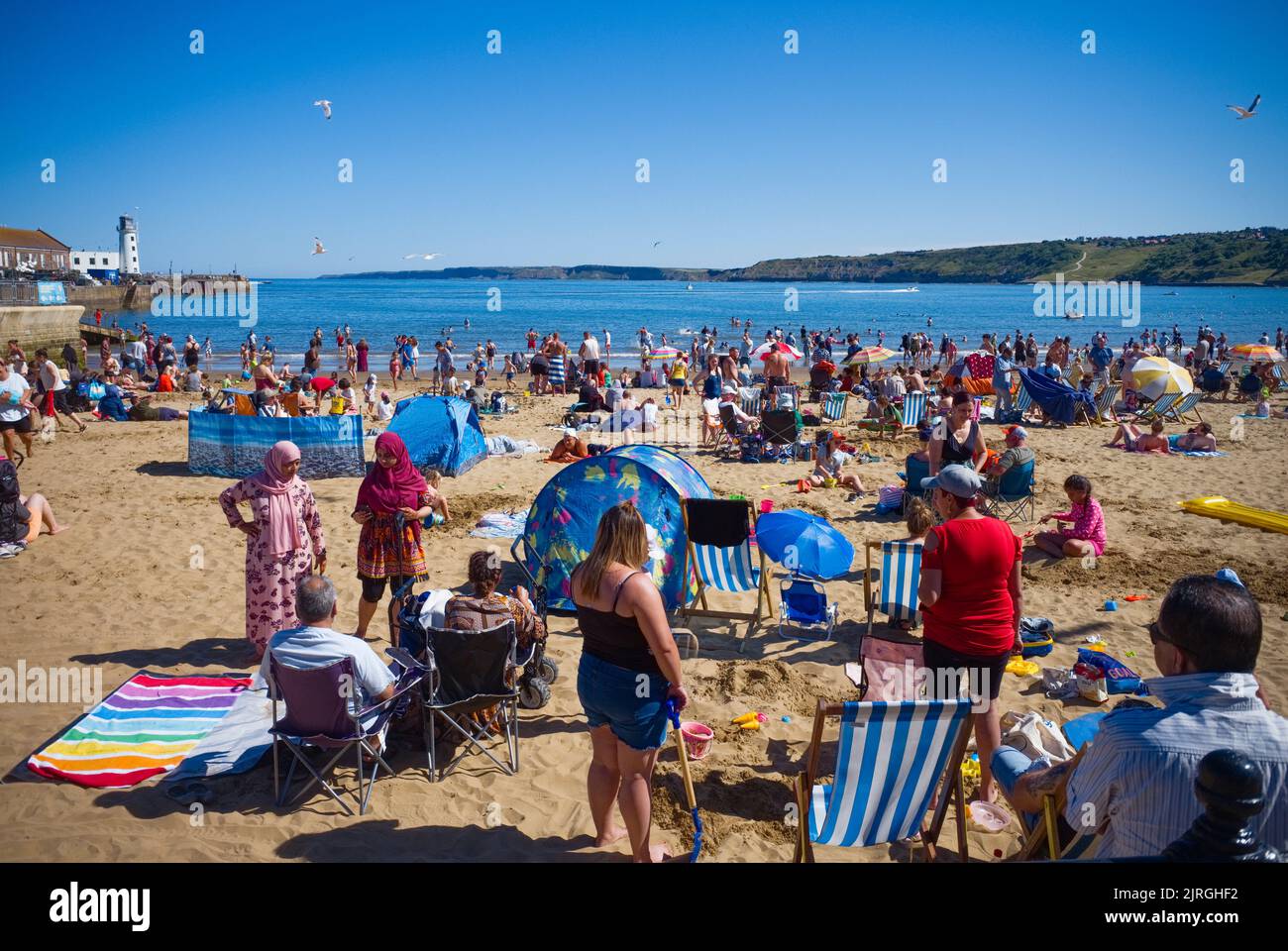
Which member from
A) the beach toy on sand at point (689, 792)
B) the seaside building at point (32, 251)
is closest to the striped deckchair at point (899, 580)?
the beach toy on sand at point (689, 792)

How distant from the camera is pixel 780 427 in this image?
13.0 meters

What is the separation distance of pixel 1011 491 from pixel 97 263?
16330 centimetres

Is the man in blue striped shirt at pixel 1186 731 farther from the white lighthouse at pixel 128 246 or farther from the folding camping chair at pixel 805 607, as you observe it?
the white lighthouse at pixel 128 246

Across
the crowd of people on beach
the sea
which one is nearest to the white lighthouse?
the sea

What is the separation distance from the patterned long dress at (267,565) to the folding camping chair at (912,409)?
38.7 ft

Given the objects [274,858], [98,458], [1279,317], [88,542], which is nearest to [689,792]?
[274,858]

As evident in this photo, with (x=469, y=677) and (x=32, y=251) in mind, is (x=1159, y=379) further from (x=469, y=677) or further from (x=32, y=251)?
(x=32, y=251)

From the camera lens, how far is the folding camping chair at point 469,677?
4367 mm
